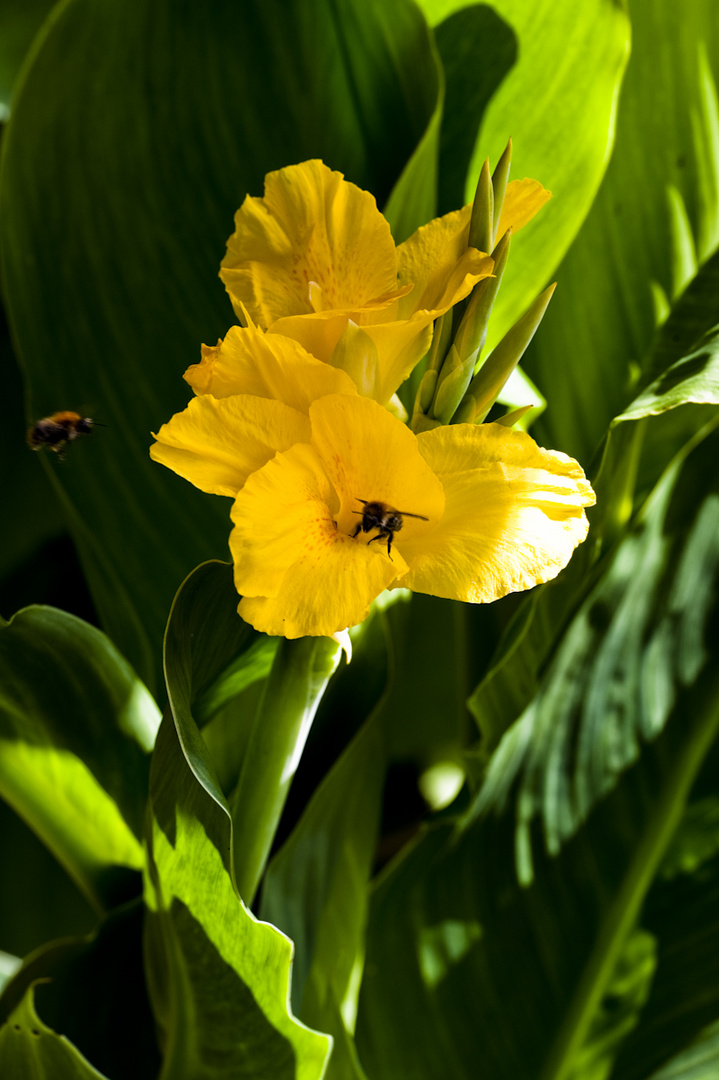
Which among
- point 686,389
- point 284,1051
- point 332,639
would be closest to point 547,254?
point 686,389

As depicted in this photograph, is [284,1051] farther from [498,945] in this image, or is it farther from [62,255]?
[62,255]

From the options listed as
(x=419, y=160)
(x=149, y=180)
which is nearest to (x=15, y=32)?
(x=149, y=180)

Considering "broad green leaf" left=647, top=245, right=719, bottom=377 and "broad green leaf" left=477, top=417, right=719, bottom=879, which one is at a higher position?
"broad green leaf" left=647, top=245, right=719, bottom=377

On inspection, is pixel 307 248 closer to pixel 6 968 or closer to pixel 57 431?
pixel 57 431

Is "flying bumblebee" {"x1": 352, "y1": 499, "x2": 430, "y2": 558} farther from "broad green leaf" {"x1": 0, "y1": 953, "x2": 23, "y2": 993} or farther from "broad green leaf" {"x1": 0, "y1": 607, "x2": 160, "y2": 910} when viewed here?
"broad green leaf" {"x1": 0, "y1": 953, "x2": 23, "y2": 993}

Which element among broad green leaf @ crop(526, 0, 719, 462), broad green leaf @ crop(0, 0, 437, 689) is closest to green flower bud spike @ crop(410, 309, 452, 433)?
broad green leaf @ crop(0, 0, 437, 689)

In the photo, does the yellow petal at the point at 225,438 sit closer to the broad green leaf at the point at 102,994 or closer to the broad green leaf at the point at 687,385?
the broad green leaf at the point at 687,385

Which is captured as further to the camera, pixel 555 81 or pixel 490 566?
pixel 555 81
